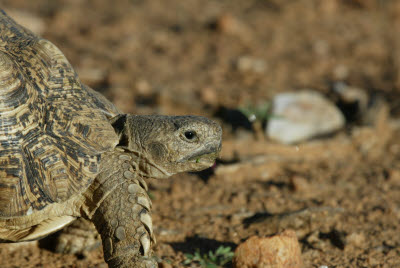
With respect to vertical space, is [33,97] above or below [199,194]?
above

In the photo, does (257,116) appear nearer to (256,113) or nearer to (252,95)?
(256,113)

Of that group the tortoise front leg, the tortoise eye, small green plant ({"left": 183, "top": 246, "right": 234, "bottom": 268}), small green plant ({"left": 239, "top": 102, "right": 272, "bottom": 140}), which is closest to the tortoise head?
the tortoise eye

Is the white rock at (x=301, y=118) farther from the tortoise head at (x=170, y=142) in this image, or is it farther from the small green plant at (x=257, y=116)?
the tortoise head at (x=170, y=142)

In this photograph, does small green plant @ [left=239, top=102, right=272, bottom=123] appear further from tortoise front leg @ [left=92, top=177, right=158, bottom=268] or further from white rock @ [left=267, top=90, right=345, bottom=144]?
tortoise front leg @ [left=92, top=177, right=158, bottom=268]

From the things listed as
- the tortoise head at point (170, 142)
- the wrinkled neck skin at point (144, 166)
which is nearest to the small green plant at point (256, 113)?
the tortoise head at point (170, 142)

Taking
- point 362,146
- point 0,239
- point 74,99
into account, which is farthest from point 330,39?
point 0,239

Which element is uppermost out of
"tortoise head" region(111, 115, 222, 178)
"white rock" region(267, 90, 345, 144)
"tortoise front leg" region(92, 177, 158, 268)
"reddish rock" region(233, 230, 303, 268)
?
"tortoise head" region(111, 115, 222, 178)

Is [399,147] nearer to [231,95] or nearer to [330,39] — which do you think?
[231,95]
